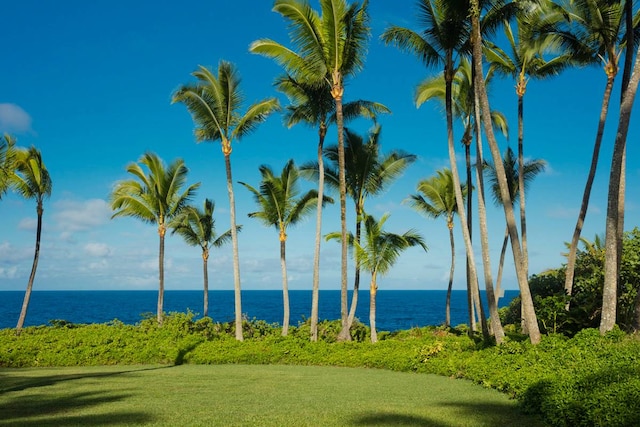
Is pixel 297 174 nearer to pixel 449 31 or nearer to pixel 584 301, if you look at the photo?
pixel 449 31

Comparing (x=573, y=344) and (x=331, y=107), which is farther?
(x=331, y=107)

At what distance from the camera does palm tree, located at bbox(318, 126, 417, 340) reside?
2223 cm

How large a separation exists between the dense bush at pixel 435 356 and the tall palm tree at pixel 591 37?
19.9 ft

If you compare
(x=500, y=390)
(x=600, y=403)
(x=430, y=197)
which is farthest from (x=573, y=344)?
(x=430, y=197)

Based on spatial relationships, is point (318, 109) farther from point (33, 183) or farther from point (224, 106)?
point (33, 183)

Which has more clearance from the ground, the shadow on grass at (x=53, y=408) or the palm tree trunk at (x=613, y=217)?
the palm tree trunk at (x=613, y=217)

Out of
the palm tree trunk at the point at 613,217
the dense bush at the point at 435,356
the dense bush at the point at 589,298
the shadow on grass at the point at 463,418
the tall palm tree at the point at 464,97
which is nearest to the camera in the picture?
the dense bush at the point at 435,356

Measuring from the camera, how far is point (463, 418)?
27.5 ft

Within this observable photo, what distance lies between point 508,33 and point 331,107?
7888 mm

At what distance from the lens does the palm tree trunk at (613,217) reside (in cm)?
1295

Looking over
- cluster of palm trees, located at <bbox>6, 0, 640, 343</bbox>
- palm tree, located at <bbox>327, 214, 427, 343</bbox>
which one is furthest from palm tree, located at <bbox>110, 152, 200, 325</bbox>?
palm tree, located at <bbox>327, 214, 427, 343</bbox>

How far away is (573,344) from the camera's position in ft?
38.7

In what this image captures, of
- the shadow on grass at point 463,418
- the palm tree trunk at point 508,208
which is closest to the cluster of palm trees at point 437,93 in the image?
the palm tree trunk at point 508,208

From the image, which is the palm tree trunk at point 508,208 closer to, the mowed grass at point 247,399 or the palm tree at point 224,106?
the mowed grass at point 247,399
